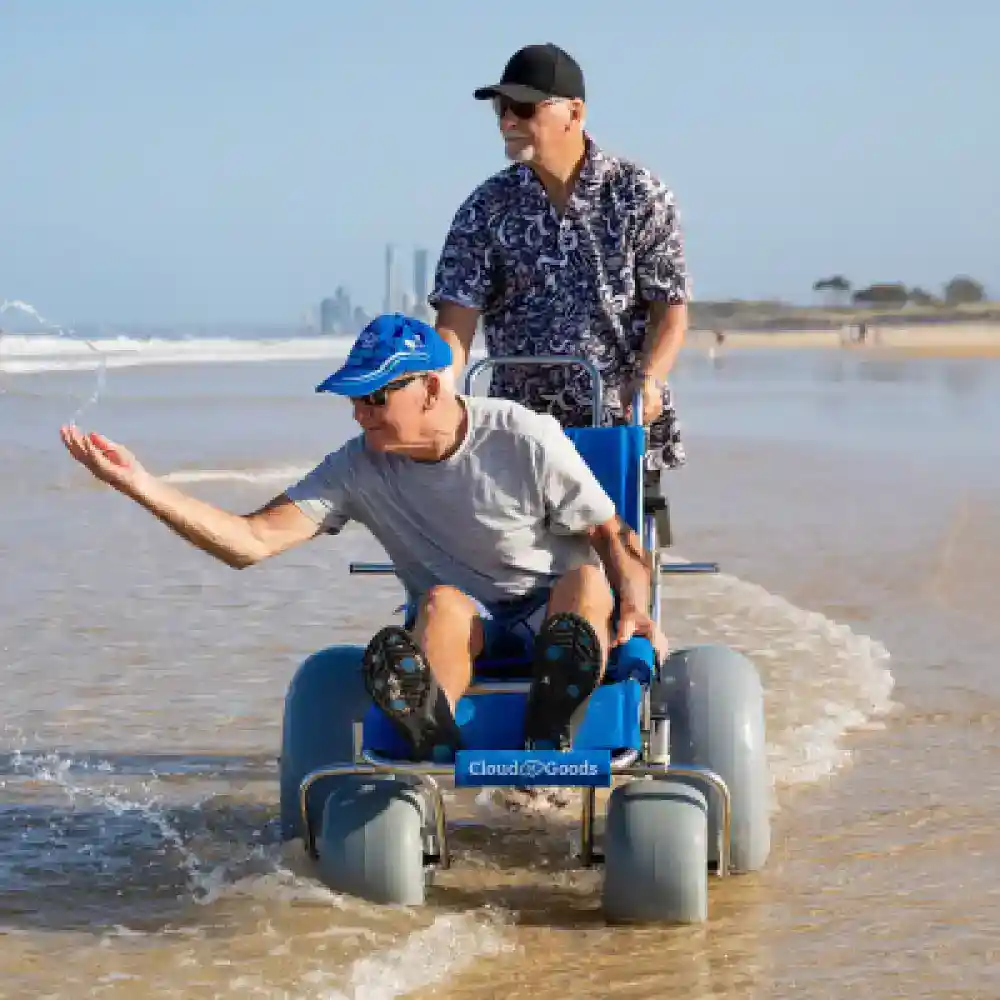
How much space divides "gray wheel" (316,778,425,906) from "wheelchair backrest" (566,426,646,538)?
1.13 metres

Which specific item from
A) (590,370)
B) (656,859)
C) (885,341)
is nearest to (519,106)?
(590,370)

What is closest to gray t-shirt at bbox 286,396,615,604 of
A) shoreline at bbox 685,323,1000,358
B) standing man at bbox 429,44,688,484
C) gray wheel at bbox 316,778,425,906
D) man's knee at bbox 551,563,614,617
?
man's knee at bbox 551,563,614,617

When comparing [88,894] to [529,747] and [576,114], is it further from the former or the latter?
[576,114]

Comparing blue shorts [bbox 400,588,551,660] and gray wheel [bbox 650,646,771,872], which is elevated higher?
blue shorts [bbox 400,588,551,660]

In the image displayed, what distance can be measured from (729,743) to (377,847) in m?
0.99

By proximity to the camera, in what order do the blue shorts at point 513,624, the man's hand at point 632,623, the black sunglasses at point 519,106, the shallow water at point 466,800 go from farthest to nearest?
the black sunglasses at point 519,106
the blue shorts at point 513,624
the man's hand at point 632,623
the shallow water at point 466,800

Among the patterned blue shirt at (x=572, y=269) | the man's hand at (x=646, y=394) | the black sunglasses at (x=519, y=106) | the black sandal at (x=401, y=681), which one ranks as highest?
the black sunglasses at (x=519, y=106)

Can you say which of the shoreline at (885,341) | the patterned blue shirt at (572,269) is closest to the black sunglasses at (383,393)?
the patterned blue shirt at (572,269)

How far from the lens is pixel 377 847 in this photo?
4.79 m

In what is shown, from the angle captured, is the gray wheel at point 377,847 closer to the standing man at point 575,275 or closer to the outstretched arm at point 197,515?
the outstretched arm at point 197,515

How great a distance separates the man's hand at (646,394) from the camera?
5.88m

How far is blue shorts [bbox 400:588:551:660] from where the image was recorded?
5.15 m

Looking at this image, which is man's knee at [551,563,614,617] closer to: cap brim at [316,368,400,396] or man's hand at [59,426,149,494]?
cap brim at [316,368,400,396]

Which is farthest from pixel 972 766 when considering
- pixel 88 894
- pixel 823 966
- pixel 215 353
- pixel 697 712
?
pixel 215 353
